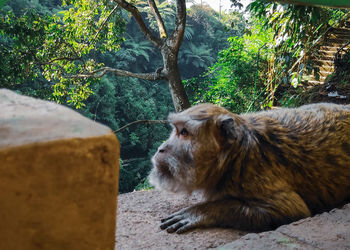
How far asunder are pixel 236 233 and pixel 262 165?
459 mm

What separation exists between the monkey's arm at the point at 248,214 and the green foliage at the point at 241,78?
189 inches

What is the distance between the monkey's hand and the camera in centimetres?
218

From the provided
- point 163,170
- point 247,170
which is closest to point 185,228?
point 163,170

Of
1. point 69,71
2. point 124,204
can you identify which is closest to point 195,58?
point 69,71

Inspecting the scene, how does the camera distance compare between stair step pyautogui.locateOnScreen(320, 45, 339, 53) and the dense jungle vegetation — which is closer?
the dense jungle vegetation

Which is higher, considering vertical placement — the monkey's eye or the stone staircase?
the stone staircase

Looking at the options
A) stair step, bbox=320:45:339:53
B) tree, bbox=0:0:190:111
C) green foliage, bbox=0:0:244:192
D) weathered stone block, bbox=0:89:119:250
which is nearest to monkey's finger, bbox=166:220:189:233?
weathered stone block, bbox=0:89:119:250

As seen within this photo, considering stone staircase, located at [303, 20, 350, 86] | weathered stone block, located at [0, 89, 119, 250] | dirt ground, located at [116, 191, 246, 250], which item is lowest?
dirt ground, located at [116, 191, 246, 250]

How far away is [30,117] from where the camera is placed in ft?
2.74

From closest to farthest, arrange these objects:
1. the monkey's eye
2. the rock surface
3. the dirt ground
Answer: the rock surface, the dirt ground, the monkey's eye

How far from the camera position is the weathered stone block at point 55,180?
738 millimetres

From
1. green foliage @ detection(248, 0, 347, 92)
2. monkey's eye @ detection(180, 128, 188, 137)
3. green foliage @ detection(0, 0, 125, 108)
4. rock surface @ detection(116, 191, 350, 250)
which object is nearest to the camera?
rock surface @ detection(116, 191, 350, 250)

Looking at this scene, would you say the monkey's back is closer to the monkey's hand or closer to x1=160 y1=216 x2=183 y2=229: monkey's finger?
the monkey's hand

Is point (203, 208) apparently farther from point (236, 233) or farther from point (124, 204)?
point (124, 204)
